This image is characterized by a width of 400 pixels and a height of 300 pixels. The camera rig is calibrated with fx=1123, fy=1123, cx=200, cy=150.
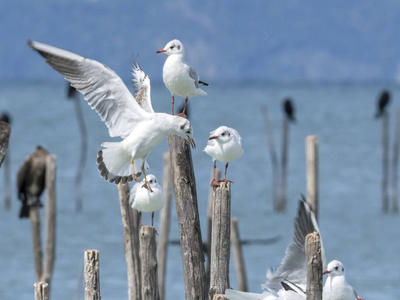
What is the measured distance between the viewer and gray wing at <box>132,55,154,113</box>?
873 centimetres

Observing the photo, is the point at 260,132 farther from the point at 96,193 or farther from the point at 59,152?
the point at 96,193

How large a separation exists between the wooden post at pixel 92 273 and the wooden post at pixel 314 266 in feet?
4.78

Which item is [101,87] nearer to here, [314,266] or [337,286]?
[314,266]

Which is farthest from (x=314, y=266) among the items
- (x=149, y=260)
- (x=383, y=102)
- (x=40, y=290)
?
(x=383, y=102)

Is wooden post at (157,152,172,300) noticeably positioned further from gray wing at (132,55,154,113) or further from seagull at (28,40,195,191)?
seagull at (28,40,195,191)

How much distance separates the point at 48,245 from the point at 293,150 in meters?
31.0

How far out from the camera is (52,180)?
13234 millimetres

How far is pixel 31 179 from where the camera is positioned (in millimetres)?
14742

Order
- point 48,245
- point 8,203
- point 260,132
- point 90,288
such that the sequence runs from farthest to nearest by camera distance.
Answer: point 260,132 → point 8,203 → point 48,245 → point 90,288

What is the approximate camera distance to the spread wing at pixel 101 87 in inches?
315

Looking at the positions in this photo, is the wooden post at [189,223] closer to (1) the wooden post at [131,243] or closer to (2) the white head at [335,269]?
(2) the white head at [335,269]

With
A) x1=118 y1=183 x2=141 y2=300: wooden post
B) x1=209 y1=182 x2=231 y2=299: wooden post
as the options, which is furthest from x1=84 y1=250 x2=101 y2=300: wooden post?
x1=118 y1=183 x2=141 y2=300: wooden post

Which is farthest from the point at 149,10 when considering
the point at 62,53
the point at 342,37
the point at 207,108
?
the point at 62,53

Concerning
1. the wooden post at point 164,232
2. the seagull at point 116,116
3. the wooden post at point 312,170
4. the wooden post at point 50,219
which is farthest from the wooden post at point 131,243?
the wooden post at point 50,219
